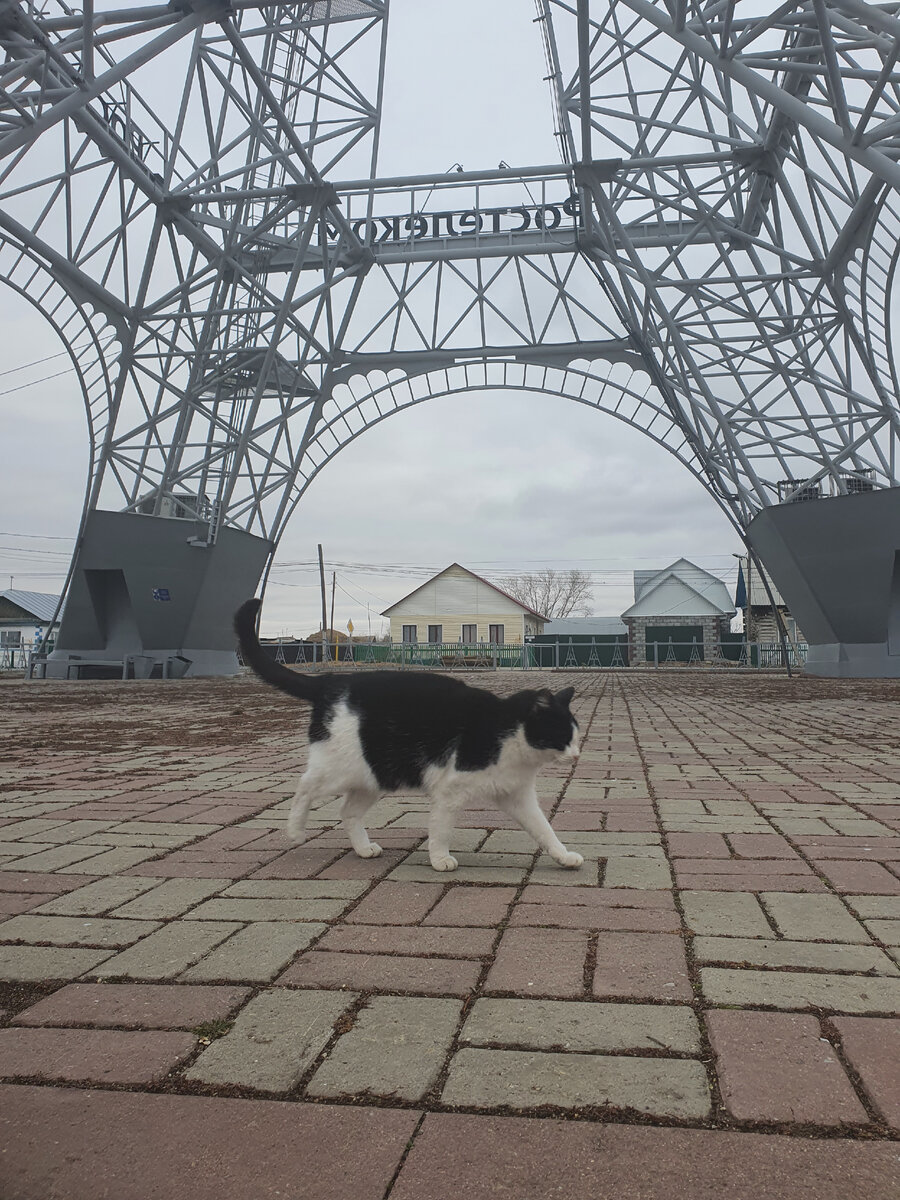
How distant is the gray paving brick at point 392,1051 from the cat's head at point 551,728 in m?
1.29

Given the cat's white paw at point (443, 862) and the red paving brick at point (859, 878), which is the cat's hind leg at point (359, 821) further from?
the red paving brick at point (859, 878)

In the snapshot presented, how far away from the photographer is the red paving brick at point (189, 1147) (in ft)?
4.81

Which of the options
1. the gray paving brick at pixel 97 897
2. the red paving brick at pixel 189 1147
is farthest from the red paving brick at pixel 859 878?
the gray paving brick at pixel 97 897

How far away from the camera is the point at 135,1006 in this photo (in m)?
2.15

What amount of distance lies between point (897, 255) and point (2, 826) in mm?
18033

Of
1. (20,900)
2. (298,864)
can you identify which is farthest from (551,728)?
(20,900)

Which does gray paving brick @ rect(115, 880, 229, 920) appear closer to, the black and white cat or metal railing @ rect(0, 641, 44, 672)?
the black and white cat

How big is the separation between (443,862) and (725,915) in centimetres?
106

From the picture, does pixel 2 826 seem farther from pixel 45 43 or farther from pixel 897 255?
pixel 897 255

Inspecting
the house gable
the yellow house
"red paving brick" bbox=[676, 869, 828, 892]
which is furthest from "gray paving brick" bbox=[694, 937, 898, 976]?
the yellow house

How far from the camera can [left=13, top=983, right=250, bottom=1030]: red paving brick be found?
2076mm

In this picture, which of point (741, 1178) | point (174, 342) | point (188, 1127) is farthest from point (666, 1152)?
point (174, 342)

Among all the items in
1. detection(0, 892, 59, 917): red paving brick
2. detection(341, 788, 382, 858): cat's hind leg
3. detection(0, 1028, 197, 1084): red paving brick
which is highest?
detection(341, 788, 382, 858): cat's hind leg

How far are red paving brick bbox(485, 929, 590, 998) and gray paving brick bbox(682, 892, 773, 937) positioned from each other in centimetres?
39
